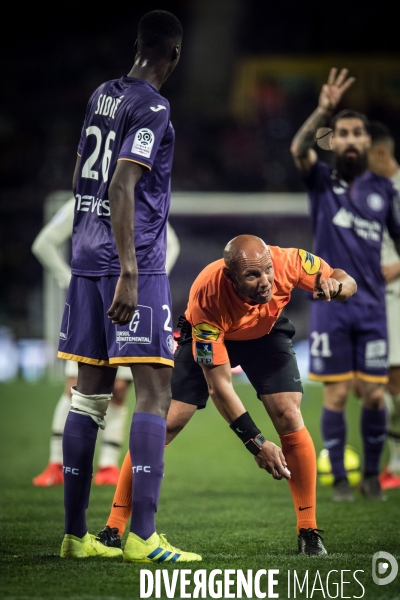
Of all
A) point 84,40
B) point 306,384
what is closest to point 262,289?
point 306,384

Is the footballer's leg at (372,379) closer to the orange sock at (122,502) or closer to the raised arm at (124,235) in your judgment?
the orange sock at (122,502)

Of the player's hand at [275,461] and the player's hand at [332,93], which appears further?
the player's hand at [332,93]

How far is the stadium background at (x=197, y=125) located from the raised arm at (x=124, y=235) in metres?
4.54

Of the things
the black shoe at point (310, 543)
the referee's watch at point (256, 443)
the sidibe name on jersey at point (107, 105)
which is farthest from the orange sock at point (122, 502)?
the sidibe name on jersey at point (107, 105)

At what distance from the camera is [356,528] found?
5.08 meters

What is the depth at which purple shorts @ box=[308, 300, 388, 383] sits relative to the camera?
6641 mm

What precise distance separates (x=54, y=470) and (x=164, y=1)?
21698 mm

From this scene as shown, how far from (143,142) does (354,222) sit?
10.3ft

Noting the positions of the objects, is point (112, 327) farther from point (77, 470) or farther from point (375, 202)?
point (375, 202)

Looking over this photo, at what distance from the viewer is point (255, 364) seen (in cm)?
450

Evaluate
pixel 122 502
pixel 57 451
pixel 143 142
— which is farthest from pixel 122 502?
pixel 57 451

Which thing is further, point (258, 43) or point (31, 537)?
point (258, 43)

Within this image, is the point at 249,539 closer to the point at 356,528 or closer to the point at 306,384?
the point at 356,528

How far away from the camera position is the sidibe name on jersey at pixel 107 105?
406cm
